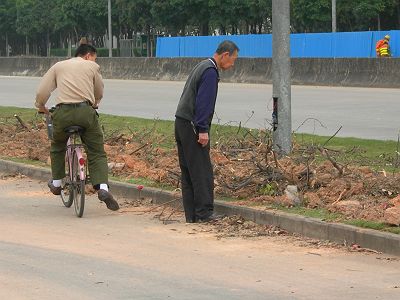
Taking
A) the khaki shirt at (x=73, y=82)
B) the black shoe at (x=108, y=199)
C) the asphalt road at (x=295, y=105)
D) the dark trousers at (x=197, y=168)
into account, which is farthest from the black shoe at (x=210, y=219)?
the asphalt road at (x=295, y=105)

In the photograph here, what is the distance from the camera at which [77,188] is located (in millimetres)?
10594

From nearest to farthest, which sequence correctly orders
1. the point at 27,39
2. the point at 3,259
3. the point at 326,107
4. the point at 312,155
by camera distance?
1. the point at 3,259
2. the point at 312,155
3. the point at 326,107
4. the point at 27,39

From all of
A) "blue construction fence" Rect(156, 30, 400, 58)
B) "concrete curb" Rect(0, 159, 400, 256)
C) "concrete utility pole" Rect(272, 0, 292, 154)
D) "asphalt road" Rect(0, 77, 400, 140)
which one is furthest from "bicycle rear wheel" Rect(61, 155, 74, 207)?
"blue construction fence" Rect(156, 30, 400, 58)

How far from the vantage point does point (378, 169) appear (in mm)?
11930

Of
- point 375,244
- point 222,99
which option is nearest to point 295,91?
point 222,99

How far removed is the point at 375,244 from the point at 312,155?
319 centimetres

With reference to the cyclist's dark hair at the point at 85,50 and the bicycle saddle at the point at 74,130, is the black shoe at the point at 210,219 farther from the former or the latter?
the cyclist's dark hair at the point at 85,50

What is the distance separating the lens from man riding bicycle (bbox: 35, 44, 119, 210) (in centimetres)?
1048

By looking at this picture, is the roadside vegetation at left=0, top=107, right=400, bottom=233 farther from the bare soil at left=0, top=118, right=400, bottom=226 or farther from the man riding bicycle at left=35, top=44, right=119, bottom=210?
the man riding bicycle at left=35, top=44, right=119, bottom=210

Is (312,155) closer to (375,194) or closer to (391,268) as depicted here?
(375,194)

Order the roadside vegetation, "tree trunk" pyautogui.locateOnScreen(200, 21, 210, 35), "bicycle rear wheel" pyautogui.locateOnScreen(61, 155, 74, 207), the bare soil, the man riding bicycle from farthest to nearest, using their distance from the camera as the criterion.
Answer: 1. "tree trunk" pyautogui.locateOnScreen(200, 21, 210, 35)
2. "bicycle rear wheel" pyautogui.locateOnScreen(61, 155, 74, 207)
3. the man riding bicycle
4. the bare soil
5. the roadside vegetation

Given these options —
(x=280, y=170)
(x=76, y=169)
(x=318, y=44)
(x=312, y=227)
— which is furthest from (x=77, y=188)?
(x=318, y=44)

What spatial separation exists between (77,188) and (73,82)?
111 cm

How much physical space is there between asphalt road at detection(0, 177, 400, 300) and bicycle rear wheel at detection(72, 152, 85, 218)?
156 millimetres
